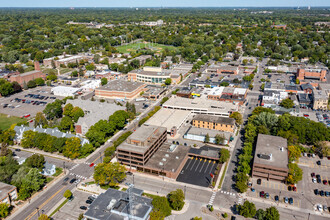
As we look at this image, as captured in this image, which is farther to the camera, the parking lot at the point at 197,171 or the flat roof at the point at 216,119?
the flat roof at the point at 216,119

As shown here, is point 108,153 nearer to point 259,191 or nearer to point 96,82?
point 259,191

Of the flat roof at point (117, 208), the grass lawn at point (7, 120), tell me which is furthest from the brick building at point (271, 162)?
the grass lawn at point (7, 120)

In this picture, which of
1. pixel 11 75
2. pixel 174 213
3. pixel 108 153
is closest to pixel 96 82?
pixel 11 75

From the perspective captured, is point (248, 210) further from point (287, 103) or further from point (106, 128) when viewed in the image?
point (287, 103)

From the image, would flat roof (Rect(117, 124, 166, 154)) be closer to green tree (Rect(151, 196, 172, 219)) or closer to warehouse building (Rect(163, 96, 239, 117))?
green tree (Rect(151, 196, 172, 219))

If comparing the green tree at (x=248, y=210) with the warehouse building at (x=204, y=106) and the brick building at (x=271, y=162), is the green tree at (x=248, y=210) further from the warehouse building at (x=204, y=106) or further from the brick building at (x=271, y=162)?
the warehouse building at (x=204, y=106)
